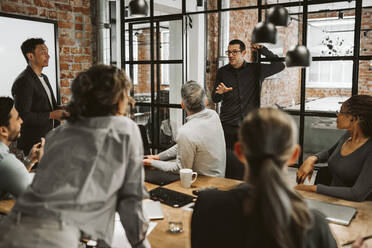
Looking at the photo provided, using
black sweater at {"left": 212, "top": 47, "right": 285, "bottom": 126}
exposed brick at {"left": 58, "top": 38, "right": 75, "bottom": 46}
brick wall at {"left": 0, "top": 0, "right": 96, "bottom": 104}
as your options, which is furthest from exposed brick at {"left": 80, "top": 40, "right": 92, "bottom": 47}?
black sweater at {"left": 212, "top": 47, "right": 285, "bottom": 126}

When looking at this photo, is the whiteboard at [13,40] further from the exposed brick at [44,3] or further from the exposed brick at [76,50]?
the exposed brick at [76,50]

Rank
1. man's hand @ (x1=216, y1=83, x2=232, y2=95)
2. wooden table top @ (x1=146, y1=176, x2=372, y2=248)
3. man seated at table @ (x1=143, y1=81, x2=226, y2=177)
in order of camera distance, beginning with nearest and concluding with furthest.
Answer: wooden table top @ (x1=146, y1=176, x2=372, y2=248)
man seated at table @ (x1=143, y1=81, x2=226, y2=177)
man's hand @ (x1=216, y1=83, x2=232, y2=95)

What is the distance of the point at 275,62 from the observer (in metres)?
3.29

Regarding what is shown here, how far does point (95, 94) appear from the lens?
1.33 m

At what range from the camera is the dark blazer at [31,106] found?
317 centimetres

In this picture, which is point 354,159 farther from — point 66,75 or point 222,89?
point 66,75

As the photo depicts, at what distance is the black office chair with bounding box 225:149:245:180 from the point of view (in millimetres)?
2602

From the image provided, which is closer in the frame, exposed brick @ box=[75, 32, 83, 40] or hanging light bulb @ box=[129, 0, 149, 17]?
hanging light bulb @ box=[129, 0, 149, 17]

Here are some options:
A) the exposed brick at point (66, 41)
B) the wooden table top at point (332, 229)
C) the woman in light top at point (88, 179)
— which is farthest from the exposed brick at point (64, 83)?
the woman in light top at point (88, 179)

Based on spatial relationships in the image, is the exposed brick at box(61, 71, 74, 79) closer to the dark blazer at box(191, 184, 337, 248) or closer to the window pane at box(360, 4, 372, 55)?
the dark blazer at box(191, 184, 337, 248)

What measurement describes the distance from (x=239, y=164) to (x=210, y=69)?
228 cm

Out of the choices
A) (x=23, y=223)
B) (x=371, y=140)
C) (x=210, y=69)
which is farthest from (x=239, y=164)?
(x=210, y=69)

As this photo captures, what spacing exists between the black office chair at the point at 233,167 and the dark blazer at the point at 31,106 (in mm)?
1697

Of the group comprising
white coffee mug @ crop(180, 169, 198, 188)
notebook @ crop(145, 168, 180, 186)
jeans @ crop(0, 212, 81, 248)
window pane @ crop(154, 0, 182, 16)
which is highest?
window pane @ crop(154, 0, 182, 16)
